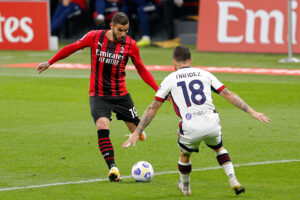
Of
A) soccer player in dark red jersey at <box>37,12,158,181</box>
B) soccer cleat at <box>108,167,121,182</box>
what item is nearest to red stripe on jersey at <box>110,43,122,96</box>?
soccer player in dark red jersey at <box>37,12,158,181</box>

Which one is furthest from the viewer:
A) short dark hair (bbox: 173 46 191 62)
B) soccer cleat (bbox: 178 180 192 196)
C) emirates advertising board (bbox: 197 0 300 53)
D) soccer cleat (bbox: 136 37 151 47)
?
soccer cleat (bbox: 136 37 151 47)

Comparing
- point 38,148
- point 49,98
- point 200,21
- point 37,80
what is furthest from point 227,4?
point 38,148

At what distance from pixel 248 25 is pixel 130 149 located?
46.5 feet

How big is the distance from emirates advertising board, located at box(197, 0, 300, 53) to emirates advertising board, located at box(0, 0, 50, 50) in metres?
5.54

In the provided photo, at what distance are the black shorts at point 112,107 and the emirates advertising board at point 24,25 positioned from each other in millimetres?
16826

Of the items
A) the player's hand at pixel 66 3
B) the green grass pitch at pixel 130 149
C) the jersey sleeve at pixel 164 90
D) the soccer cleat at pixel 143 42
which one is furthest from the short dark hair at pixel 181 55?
the player's hand at pixel 66 3

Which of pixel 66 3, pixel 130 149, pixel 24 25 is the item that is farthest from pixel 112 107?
pixel 66 3

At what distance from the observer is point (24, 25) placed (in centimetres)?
2580

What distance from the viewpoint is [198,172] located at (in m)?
9.30

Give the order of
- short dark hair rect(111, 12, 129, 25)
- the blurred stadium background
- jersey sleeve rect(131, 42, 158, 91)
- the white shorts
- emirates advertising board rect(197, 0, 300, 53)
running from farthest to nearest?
1. emirates advertising board rect(197, 0, 300, 53)
2. jersey sleeve rect(131, 42, 158, 91)
3. short dark hair rect(111, 12, 129, 25)
4. the blurred stadium background
5. the white shorts

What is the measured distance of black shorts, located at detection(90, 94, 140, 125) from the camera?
30.4 ft

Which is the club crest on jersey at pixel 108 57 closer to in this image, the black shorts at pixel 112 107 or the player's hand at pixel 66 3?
the black shorts at pixel 112 107

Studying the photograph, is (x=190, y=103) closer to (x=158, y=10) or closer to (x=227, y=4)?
(x=227, y=4)

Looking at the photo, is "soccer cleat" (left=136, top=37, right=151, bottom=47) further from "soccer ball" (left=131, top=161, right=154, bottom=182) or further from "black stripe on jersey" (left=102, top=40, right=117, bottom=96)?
"soccer ball" (left=131, top=161, right=154, bottom=182)
